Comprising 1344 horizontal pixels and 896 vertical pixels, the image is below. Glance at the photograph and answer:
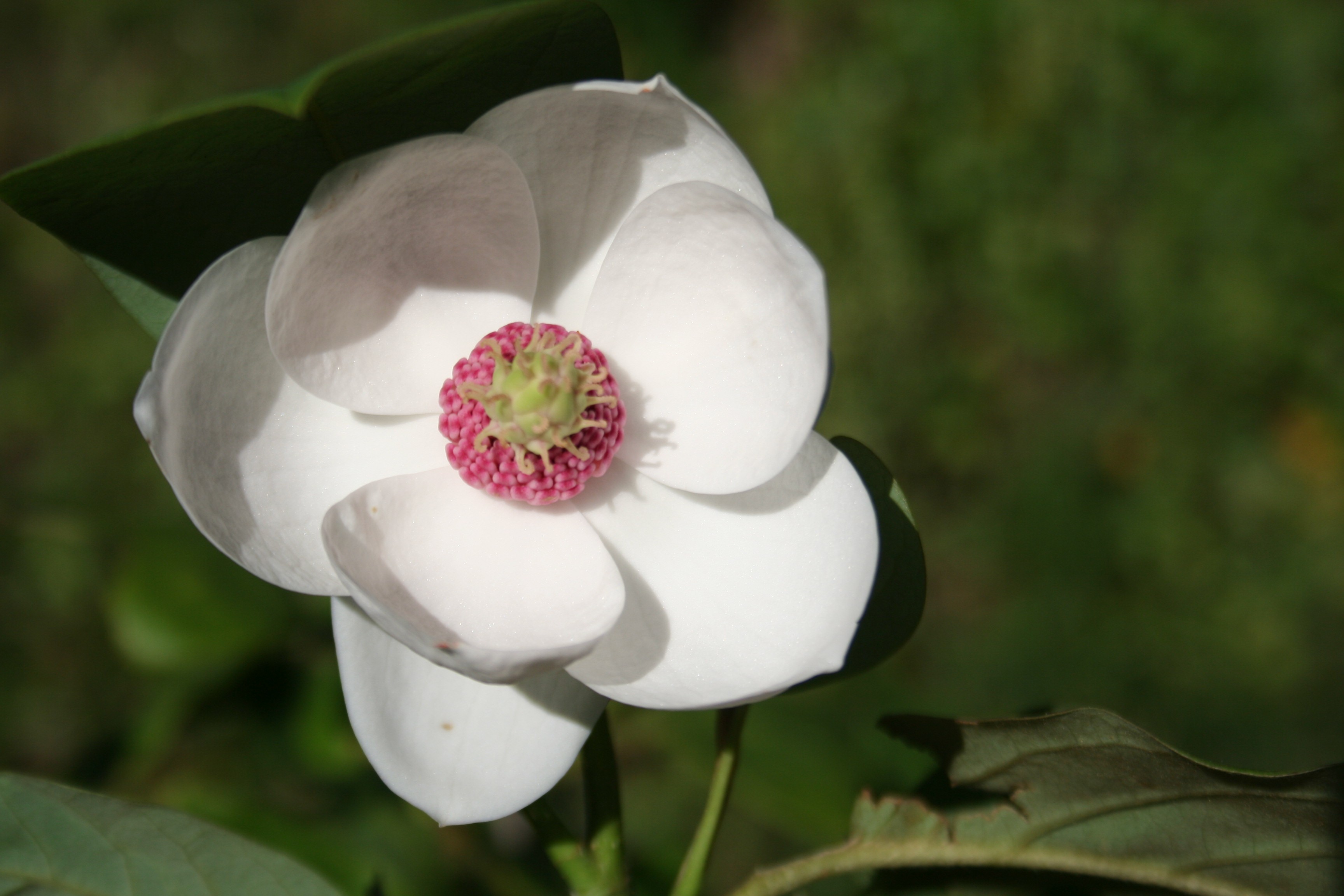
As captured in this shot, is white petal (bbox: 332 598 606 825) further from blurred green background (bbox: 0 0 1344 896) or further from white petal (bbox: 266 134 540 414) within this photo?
blurred green background (bbox: 0 0 1344 896)

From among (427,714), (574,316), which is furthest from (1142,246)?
(427,714)

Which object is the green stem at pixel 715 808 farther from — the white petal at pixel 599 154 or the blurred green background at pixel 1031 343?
the blurred green background at pixel 1031 343

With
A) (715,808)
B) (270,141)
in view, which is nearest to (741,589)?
(715,808)

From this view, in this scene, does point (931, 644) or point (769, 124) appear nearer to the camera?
point (931, 644)

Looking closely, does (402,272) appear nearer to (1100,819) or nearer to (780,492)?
(780,492)

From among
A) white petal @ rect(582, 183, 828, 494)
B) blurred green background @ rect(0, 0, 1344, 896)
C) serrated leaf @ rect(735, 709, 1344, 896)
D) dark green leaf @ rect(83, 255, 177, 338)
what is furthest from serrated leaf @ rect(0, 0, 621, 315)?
blurred green background @ rect(0, 0, 1344, 896)

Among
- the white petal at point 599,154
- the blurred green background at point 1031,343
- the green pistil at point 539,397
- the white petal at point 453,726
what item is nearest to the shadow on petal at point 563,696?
the white petal at point 453,726

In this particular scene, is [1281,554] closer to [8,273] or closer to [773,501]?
[773,501]

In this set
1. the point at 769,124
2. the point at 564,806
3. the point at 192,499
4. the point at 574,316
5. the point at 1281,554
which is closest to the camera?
the point at 192,499
